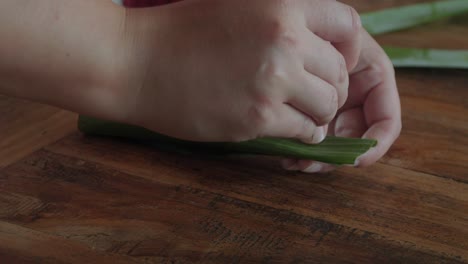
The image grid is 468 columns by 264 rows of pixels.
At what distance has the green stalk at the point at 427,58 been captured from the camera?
114cm

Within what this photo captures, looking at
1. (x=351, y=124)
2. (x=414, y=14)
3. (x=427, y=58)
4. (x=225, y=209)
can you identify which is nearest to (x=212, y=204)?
(x=225, y=209)

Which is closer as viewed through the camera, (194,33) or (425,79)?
(194,33)

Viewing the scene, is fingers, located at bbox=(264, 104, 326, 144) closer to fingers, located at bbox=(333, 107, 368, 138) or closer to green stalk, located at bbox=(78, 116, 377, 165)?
green stalk, located at bbox=(78, 116, 377, 165)

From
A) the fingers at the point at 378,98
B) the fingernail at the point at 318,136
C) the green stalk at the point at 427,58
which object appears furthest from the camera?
the green stalk at the point at 427,58

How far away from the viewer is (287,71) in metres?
0.63

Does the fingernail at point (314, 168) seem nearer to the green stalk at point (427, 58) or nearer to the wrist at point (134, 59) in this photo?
the wrist at point (134, 59)

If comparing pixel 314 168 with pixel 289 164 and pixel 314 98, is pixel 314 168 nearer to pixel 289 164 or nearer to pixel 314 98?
pixel 289 164

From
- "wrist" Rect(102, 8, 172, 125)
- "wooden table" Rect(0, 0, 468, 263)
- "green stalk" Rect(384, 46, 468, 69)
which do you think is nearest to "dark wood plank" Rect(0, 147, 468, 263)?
"wooden table" Rect(0, 0, 468, 263)

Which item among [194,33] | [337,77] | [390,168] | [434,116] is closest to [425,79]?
[434,116]

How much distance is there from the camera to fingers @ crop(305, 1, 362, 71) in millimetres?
659

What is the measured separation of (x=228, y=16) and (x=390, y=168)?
283 mm

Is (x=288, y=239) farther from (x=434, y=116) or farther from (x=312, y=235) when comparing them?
(x=434, y=116)

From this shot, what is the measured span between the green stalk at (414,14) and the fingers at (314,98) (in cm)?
65

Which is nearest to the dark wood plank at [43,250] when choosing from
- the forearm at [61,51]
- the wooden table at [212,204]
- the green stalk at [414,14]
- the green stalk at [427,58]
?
the wooden table at [212,204]
